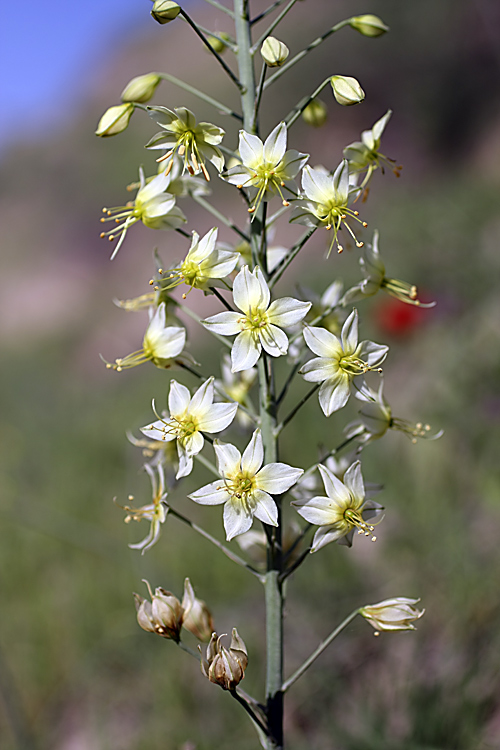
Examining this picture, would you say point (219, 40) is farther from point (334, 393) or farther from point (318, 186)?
point (334, 393)

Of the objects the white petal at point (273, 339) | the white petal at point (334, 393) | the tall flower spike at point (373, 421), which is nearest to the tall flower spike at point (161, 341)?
the white petal at point (273, 339)

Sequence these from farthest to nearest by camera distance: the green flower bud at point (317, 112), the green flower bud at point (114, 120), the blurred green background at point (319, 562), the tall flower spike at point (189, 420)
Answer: the blurred green background at point (319, 562), the green flower bud at point (317, 112), the green flower bud at point (114, 120), the tall flower spike at point (189, 420)

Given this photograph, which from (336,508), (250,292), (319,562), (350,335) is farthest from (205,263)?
(319,562)

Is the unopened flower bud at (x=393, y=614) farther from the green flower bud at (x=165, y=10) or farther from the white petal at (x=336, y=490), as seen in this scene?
the green flower bud at (x=165, y=10)

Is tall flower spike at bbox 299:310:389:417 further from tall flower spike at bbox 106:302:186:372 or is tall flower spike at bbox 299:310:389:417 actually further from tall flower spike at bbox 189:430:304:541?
tall flower spike at bbox 106:302:186:372

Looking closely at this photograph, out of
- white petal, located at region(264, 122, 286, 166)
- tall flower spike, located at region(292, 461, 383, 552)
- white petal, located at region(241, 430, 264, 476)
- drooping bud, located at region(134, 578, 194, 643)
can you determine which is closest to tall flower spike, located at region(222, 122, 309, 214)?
white petal, located at region(264, 122, 286, 166)

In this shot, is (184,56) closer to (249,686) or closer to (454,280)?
(454,280)

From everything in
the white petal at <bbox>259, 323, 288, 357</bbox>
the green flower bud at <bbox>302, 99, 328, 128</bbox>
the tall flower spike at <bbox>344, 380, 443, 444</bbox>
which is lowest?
the tall flower spike at <bbox>344, 380, 443, 444</bbox>
